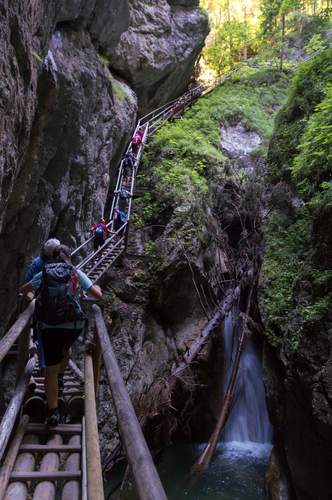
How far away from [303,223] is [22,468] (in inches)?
337

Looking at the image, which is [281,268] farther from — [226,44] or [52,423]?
[226,44]

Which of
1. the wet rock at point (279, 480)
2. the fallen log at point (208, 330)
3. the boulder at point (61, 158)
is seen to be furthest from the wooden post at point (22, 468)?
the wet rock at point (279, 480)

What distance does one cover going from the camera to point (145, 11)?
1734 centimetres

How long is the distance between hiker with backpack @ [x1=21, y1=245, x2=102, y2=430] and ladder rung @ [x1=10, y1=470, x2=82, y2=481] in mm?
562

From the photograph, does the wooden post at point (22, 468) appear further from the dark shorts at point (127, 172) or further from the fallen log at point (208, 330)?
the dark shorts at point (127, 172)


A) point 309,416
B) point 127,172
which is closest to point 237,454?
point 309,416

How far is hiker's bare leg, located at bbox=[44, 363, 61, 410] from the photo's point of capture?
2650mm

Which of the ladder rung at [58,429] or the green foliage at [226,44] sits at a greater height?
the green foliage at [226,44]

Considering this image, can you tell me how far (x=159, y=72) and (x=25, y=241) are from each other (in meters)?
15.5

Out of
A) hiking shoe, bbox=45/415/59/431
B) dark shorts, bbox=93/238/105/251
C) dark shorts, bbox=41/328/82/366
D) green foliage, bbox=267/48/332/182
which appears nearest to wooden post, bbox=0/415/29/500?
hiking shoe, bbox=45/415/59/431

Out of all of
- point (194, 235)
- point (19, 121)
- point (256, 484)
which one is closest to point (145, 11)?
point (194, 235)

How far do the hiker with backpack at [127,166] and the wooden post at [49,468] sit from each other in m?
13.4

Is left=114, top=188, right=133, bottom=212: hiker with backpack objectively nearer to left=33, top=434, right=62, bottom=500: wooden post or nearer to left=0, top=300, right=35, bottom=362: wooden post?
left=0, top=300, right=35, bottom=362: wooden post

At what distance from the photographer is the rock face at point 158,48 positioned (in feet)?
53.3
